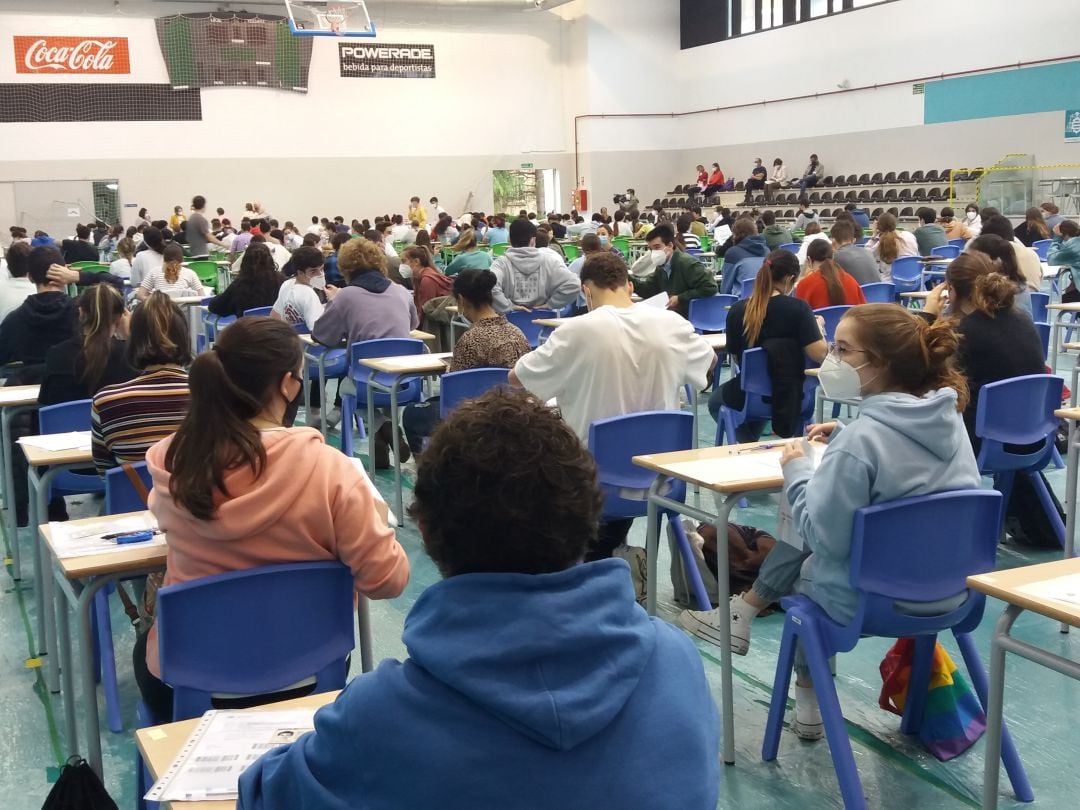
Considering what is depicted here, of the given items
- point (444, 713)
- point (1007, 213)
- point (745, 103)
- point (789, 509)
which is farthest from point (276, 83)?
point (444, 713)

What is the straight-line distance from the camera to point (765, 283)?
194 inches

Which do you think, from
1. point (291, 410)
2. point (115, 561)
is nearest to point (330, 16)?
point (291, 410)

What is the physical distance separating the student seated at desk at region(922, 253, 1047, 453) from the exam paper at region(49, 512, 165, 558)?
301cm

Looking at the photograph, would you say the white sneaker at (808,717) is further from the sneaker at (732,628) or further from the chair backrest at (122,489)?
the chair backrest at (122,489)

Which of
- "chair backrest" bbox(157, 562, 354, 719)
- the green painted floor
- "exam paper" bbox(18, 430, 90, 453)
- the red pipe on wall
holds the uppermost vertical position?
the red pipe on wall

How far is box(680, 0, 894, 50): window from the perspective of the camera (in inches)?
821

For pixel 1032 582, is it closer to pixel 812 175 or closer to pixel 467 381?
pixel 467 381

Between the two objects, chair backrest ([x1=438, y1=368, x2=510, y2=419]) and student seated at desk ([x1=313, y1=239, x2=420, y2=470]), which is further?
student seated at desk ([x1=313, y1=239, x2=420, y2=470])

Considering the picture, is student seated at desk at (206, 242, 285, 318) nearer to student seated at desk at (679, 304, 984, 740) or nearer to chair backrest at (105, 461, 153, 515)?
chair backrest at (105, 461, 153, 515)

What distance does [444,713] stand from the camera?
108 centimetres

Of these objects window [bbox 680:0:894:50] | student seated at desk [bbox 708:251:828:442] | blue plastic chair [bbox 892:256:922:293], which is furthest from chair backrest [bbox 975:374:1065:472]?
window [bbox 680:0:894:50]

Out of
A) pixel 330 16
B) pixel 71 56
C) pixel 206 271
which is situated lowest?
pixel 206 271

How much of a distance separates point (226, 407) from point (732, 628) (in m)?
1.63

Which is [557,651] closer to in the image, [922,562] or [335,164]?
[922,562]
